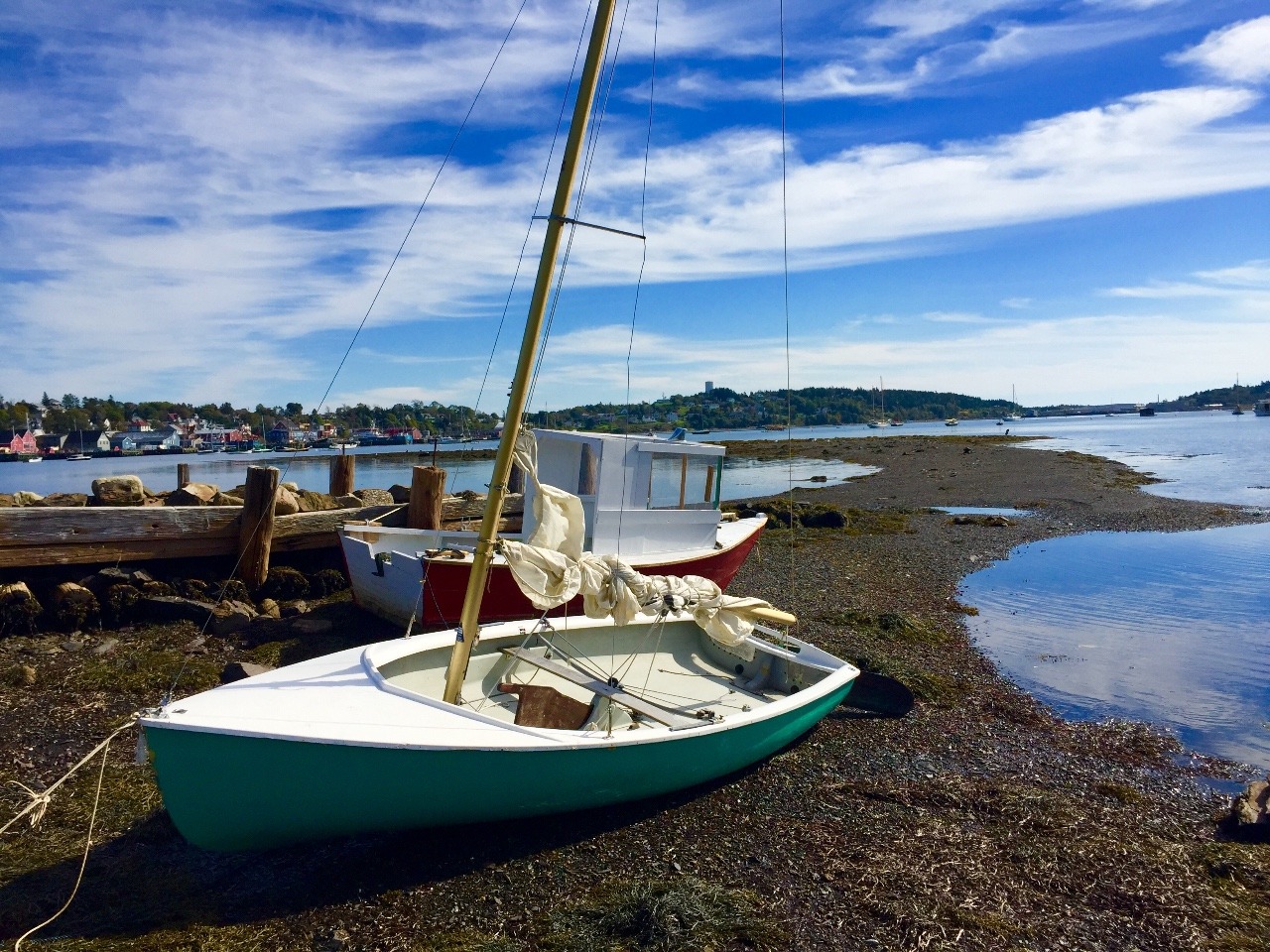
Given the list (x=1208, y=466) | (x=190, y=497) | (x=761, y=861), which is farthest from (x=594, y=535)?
(x=1208, y=466)

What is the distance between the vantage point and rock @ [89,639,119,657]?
11.4 metres

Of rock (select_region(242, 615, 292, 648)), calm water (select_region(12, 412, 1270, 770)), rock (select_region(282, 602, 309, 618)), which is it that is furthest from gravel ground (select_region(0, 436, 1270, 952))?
rock (select_region(282, 602, 309, 618))

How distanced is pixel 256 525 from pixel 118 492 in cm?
387

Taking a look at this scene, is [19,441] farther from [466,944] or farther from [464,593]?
[466,944]

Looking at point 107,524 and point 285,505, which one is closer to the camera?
point 107,524

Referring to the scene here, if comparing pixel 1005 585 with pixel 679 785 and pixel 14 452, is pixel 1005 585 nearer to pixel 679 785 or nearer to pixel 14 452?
pixel 679 785

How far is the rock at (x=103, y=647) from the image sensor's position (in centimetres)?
1141

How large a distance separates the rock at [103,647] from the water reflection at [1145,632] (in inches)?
498

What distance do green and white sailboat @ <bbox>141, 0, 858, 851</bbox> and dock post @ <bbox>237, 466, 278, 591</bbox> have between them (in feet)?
22.4

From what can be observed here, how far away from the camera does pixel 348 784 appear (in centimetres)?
591

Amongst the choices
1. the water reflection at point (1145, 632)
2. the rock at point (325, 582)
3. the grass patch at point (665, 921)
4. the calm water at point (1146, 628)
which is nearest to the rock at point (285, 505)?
the rock at point (325, 582)

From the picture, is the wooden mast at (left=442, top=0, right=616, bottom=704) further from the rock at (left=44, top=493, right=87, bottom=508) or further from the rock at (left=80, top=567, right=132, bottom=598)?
the rock at (left=44, top=493, right=87, bottom=508)

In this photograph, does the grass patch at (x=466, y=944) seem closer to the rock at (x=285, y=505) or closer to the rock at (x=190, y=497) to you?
the rock at (x=285, y=505)

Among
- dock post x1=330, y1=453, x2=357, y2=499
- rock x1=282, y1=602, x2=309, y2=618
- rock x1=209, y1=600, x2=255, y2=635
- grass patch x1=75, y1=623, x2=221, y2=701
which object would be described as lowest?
grass patch x1=75, y1=623, x2=221, y2=701
